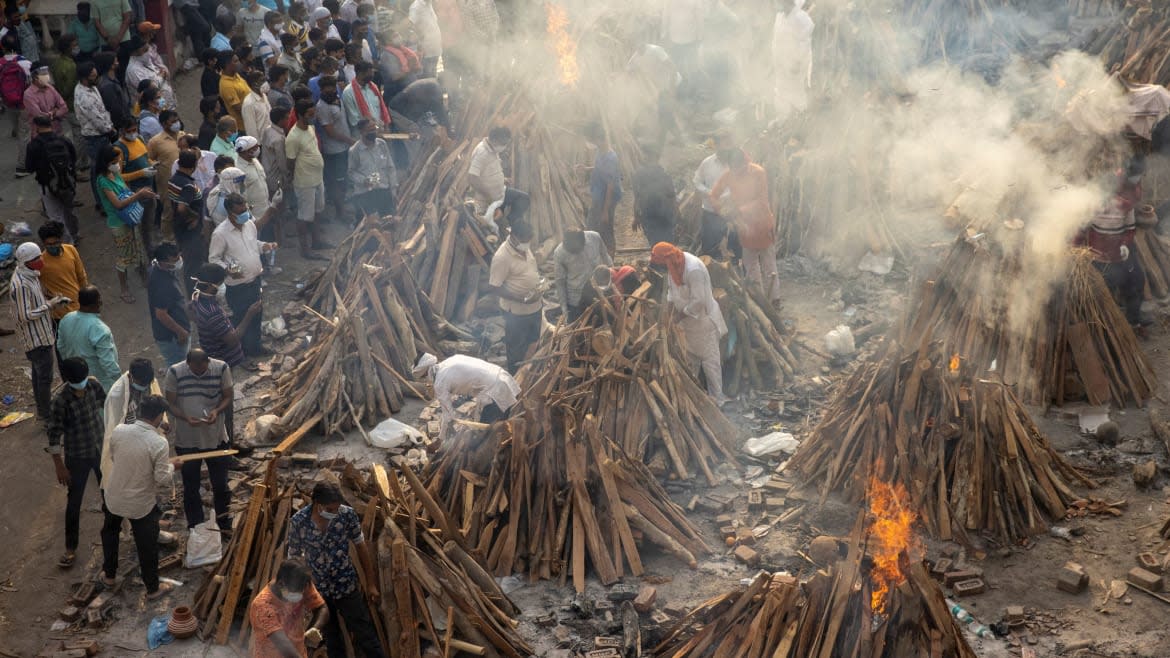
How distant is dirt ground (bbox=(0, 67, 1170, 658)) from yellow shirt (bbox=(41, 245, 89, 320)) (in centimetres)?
137

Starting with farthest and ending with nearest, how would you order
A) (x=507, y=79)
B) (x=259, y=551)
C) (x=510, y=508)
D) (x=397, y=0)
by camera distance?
1. (x=397, y=0)
2. (x=507, y=79)
3. (x=510, y=508)
4. (x=259, y=551)

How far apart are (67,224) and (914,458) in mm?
10209

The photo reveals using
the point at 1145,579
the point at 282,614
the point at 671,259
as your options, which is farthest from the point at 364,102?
the point at 1145,579

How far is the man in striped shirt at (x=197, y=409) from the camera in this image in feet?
37.0

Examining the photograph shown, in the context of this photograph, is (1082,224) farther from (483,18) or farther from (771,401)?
(483,18)

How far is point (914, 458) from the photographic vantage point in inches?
468

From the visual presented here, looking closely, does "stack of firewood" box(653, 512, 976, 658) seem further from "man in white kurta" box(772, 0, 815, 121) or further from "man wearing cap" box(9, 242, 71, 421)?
"man in white kurta" box(772, 0, 815, 121)

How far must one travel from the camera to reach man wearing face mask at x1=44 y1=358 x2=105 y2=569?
436 inches

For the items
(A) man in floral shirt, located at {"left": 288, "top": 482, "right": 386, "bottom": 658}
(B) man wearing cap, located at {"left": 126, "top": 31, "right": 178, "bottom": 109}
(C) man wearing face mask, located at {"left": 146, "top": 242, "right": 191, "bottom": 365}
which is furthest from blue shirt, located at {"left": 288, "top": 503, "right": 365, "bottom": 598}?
(B) man wearing cap, located at {"left": 126, "top": 31, "right": 178, "bottom": 109}

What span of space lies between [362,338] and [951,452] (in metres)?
6.19

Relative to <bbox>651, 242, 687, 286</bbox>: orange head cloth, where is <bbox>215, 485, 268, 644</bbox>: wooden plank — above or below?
below

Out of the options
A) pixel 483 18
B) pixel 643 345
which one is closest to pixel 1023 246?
pixel 643 345

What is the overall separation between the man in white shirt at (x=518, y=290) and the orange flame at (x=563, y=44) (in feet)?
22.7

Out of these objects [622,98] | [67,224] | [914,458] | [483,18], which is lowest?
[914,458]
